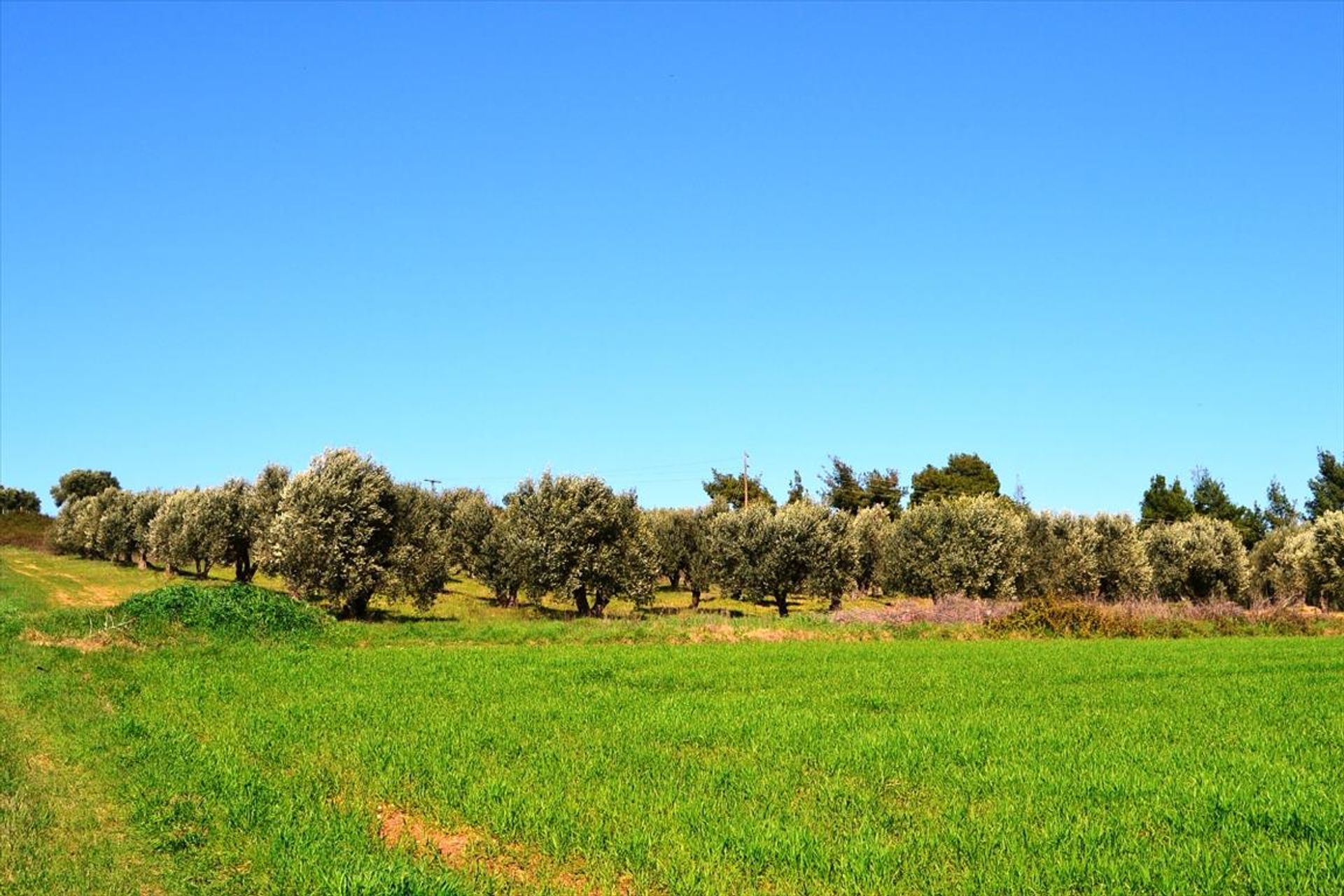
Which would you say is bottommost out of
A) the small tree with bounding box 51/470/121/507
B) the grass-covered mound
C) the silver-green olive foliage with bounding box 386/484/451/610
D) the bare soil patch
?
the bare soil patch

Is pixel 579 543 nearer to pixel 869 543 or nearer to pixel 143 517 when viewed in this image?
pixel 869 543

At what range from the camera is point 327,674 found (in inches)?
1015

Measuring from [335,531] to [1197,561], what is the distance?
70.1 metres

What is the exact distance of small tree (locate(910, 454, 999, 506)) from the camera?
131500mm

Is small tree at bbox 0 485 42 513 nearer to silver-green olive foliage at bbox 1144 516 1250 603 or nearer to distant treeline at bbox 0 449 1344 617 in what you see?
distant treeline at bbox 0 449 1344 617

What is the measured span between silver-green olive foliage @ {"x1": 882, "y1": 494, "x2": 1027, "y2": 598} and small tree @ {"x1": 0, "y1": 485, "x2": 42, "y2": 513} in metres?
163

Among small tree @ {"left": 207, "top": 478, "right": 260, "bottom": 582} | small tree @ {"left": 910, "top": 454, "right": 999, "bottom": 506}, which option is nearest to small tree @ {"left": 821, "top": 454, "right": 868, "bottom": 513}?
small tree @ {"left": 910, "top": 454, "right": 999, "bottom": 506}

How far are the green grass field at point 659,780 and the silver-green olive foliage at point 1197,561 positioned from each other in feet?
202

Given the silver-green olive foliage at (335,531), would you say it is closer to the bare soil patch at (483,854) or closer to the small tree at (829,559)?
→ the small tree at (829,559)

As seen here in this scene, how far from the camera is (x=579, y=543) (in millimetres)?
57656

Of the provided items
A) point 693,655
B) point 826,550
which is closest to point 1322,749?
point 693,655

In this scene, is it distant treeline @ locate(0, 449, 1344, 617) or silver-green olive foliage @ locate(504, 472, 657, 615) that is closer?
distant treeline @ locate(0, 449, 1344, 617)

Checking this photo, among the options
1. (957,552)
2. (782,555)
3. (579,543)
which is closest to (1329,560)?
(957,552)

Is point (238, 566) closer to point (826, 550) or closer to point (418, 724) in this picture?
point (826, 550)
